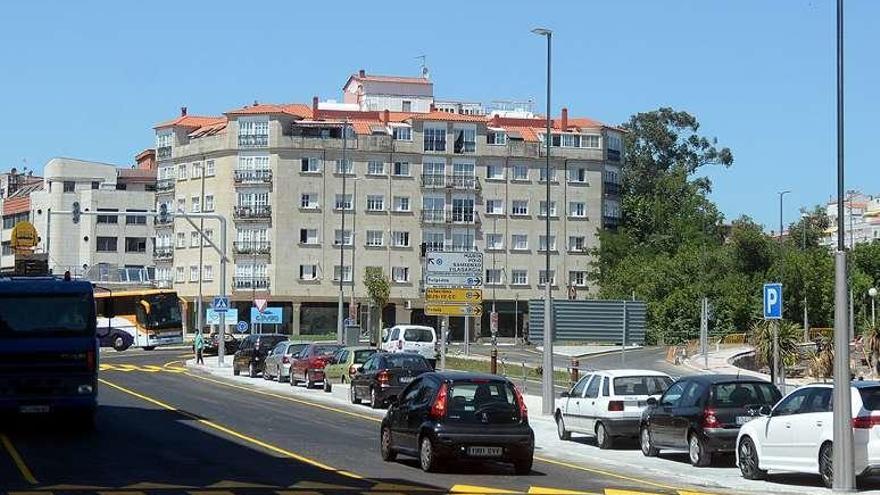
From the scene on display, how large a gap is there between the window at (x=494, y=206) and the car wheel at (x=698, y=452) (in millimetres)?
Answer: 92870

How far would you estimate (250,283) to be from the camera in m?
112

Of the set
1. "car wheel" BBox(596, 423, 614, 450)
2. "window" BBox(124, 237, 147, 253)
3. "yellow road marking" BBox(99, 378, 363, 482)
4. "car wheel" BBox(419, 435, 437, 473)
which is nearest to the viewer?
"car wheel" BBox(419, 435, 437, 473)

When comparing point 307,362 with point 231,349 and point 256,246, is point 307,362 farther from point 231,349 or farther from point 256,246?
point 256,246

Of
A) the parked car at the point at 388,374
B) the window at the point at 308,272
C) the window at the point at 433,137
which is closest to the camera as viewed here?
the parked car at the point at 388,374

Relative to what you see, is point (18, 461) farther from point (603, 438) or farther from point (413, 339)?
point (413, 339)

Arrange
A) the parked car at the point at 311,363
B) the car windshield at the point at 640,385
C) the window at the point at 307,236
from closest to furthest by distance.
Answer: the car windshield at the point at 640,385, the parked car at the point at 311,363, the window at the point at 307,236

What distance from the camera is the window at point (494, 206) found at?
386 feet

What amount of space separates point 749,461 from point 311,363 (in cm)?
2938

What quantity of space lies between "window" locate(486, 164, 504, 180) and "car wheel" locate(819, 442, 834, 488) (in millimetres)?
96423

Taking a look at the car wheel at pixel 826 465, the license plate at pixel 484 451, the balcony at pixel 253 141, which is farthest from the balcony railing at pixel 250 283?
the car wheel at pixel 826 465

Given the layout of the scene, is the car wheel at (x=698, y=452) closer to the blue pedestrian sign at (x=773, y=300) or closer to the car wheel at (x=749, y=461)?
the car wheel at (x=749, y=461)

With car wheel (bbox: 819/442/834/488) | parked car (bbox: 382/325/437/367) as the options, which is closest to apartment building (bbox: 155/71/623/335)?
parked car (bbox: 382/325/437/367)

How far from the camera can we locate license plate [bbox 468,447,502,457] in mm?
21938

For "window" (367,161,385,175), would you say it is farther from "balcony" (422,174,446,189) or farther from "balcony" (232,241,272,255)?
"balcony" (232,241,272,255)
